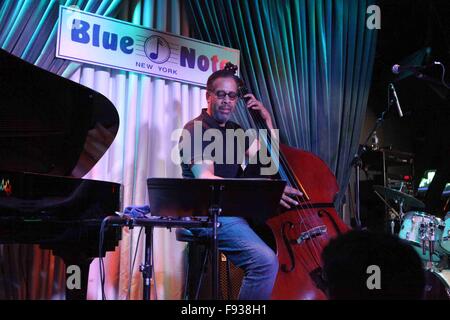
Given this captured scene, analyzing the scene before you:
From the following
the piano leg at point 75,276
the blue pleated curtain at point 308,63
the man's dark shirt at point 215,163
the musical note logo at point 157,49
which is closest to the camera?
the piano leg at point 75,276

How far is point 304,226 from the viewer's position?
228 cm

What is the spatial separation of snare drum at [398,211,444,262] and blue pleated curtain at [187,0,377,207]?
0.72 m

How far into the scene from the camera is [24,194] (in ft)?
6.12

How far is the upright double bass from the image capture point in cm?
214

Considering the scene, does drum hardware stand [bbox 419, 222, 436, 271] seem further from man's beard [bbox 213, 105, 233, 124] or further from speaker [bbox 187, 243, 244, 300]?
man's beard [bbox 213, 105, 233, 124]

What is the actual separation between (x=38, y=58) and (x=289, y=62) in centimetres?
210

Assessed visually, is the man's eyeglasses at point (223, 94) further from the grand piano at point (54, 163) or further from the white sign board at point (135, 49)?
the white sign board at point (135, 49)

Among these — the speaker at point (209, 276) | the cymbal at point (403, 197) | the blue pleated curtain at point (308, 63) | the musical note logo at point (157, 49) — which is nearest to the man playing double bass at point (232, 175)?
the speaker at point (209, 276)

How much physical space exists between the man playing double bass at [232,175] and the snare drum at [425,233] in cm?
132

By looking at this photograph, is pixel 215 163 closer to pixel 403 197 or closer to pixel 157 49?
pixel 157 49

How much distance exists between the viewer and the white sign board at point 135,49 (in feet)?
9.27
